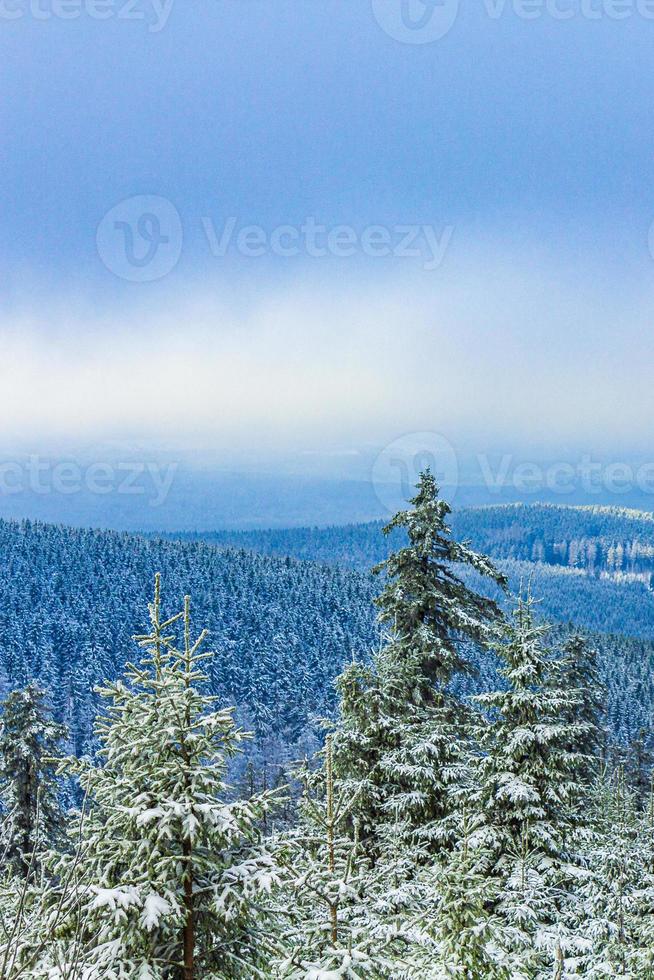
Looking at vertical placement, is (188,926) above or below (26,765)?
above

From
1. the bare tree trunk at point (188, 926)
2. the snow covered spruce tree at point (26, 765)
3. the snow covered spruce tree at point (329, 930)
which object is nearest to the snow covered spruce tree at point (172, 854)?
the bare tree trunk at point (188, 926)

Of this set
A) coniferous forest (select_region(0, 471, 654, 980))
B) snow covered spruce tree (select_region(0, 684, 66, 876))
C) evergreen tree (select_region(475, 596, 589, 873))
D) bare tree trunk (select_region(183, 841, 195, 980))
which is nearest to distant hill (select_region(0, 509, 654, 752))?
snow covered spruce tree (select_region(0, 684, 66, 876))

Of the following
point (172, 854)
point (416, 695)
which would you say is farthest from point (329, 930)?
point (416, 695)

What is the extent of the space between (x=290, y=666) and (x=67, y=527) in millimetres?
83493

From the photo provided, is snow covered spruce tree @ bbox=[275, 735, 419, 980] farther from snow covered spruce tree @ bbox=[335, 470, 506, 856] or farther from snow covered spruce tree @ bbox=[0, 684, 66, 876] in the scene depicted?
snow covered spruce tree @ bbox=[0, 684, 66, 876]

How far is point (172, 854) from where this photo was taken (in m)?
5.45

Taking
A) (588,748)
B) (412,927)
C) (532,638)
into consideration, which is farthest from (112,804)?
(588,748)

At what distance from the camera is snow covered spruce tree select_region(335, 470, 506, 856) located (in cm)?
1198

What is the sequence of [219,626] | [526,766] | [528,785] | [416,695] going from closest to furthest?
[528,785] → [526,766] → [416,695] → [219,626]

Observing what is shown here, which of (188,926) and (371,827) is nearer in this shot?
(188,926)

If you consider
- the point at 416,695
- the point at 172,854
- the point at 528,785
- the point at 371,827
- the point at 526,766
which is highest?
the point at 172,854

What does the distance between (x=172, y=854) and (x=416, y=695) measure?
9.52 m

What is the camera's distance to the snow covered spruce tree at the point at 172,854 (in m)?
5.14

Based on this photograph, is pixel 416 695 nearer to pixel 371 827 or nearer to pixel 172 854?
pixel 371 827
